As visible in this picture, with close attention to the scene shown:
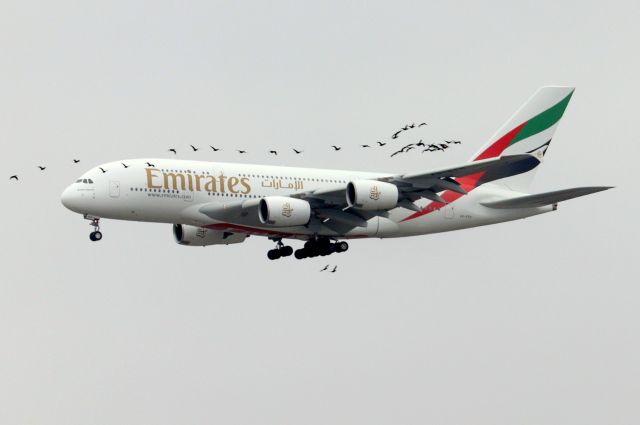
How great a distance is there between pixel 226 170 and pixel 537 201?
15.0 meters

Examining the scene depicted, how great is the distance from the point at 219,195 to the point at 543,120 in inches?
753

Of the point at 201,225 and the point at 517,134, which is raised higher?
the point at 517,134

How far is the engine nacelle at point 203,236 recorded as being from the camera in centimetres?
6769

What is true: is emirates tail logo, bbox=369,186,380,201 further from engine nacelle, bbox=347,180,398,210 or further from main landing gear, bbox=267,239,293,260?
main landing gear, bbox=267,239,293,260

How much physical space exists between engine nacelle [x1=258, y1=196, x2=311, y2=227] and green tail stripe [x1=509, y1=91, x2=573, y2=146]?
14130 mm

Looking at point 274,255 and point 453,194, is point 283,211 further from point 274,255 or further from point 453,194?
point 453,194

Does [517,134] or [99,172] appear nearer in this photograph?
Result: [99,172]

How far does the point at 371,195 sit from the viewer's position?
60625mm

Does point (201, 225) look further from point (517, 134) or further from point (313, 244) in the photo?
point (517, 134)

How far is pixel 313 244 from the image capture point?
6538 cm

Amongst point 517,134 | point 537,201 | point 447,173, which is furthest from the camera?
point 517,134

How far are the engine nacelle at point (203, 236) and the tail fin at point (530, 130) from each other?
13.0m

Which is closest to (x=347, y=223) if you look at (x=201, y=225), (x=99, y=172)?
(x=201, y=225)

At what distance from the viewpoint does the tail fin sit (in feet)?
228
